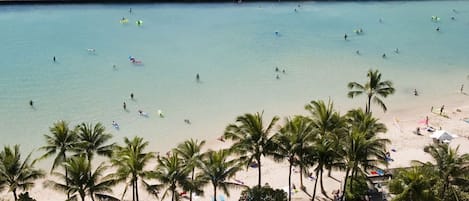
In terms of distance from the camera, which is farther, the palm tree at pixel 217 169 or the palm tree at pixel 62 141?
the palm tree at pixel 62 141

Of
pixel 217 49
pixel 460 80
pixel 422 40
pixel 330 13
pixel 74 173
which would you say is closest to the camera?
pixel 74 173

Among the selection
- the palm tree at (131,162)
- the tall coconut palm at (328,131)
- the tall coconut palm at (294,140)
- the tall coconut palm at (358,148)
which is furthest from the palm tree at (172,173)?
the tall coconut palm at (358,148)

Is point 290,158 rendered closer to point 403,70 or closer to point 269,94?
point 269,94

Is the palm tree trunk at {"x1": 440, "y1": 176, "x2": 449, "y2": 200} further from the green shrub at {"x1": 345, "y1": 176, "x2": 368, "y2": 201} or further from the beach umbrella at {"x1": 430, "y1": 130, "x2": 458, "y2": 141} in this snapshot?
the beach umbrella at {"x1": 430, "y1": 130, "x2": 458, "y2": 141}

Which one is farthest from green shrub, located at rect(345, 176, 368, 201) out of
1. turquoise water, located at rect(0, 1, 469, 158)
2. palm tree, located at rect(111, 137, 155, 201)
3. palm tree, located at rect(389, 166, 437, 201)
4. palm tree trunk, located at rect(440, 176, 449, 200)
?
turquoise water, located at rect(0, 1, 469, 158)

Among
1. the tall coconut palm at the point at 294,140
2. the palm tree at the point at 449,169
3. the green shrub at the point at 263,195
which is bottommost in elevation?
the green shrub at the point at 263,195

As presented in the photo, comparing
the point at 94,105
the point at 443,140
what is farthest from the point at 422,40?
the point at 94,105

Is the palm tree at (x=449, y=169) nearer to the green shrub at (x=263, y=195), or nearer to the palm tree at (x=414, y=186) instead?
the palm tree at (x=414, y=186)

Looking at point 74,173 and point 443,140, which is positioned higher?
point 443,140
